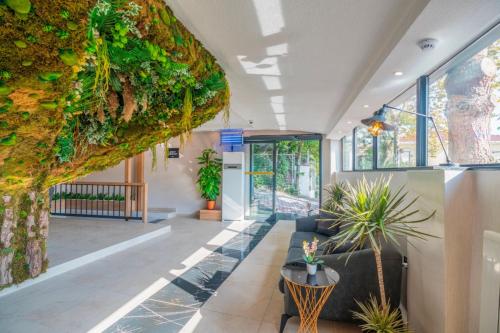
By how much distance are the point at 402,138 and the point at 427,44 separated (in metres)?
1.68

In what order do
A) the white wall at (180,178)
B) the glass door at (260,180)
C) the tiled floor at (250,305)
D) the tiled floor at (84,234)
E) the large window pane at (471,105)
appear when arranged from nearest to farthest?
the large window pane at (471,105) → the tiled floor at (250,305) → the tiled floor at (84,234) → the glass door at (260,180) → the white wall at (180,178)

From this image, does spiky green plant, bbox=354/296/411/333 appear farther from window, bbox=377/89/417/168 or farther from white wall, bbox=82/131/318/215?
white wall, bbox=82/131/318/215

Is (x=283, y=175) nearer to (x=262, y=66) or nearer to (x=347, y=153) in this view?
(x=347, y=153)

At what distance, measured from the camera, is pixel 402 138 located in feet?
11.3

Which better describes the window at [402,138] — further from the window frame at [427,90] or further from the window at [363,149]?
the window at [363,149]

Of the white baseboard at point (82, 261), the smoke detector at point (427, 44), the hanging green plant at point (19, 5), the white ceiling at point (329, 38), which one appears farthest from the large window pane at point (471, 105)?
the white baseboard at point (82, 261)

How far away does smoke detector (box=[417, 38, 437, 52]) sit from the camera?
1970 mm

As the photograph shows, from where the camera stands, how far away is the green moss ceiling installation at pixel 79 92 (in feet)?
3.62

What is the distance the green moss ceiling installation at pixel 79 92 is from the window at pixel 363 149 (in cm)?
328

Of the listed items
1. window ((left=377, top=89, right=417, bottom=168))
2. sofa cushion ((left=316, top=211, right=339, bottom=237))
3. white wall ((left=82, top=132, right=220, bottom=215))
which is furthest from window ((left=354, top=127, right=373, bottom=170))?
white wall ((left=82, top=132, right=220, bottom=215))

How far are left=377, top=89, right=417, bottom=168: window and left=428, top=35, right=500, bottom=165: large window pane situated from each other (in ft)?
1.71

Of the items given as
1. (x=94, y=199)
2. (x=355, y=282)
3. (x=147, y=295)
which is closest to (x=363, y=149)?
(x=355, y=282)

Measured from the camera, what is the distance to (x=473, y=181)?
1819 millimetres

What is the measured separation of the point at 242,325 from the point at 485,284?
1.97 meters
